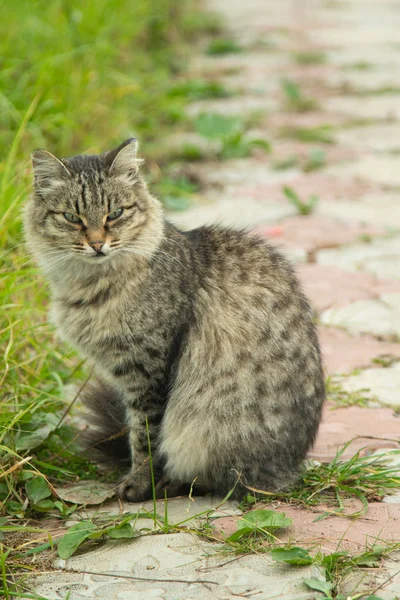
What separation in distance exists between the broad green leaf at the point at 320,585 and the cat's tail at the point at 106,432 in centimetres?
114

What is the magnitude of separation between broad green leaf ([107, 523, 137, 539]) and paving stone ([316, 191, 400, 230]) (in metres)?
3.13

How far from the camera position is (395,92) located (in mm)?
7750

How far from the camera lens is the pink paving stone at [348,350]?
161 inches

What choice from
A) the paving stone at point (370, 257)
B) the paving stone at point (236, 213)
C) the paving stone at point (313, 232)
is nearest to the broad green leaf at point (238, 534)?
the paving stone at point (370, 257)

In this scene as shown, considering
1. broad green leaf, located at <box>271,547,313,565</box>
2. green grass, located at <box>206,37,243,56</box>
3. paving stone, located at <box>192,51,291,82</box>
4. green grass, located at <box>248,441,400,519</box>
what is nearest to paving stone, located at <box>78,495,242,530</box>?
green grass, located at <box>248,441,400,519</box>

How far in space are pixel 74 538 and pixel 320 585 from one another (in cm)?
83

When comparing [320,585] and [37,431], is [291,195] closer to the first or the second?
[37,431]

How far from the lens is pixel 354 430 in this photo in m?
3.59

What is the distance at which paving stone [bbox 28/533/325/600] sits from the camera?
2561mm

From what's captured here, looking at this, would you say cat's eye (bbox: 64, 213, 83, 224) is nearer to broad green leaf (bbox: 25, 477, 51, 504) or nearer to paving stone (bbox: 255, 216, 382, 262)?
broad green leaf (bbox: 25, 477, 51, 504)

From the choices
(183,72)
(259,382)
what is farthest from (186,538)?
(183,72)

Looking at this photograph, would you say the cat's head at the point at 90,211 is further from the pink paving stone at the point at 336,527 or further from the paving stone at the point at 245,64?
the paving stone at the point at 245,64

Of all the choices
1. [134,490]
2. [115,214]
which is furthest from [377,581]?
[115,214]

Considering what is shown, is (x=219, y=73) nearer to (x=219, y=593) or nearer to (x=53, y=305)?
(x=53, y=305)
